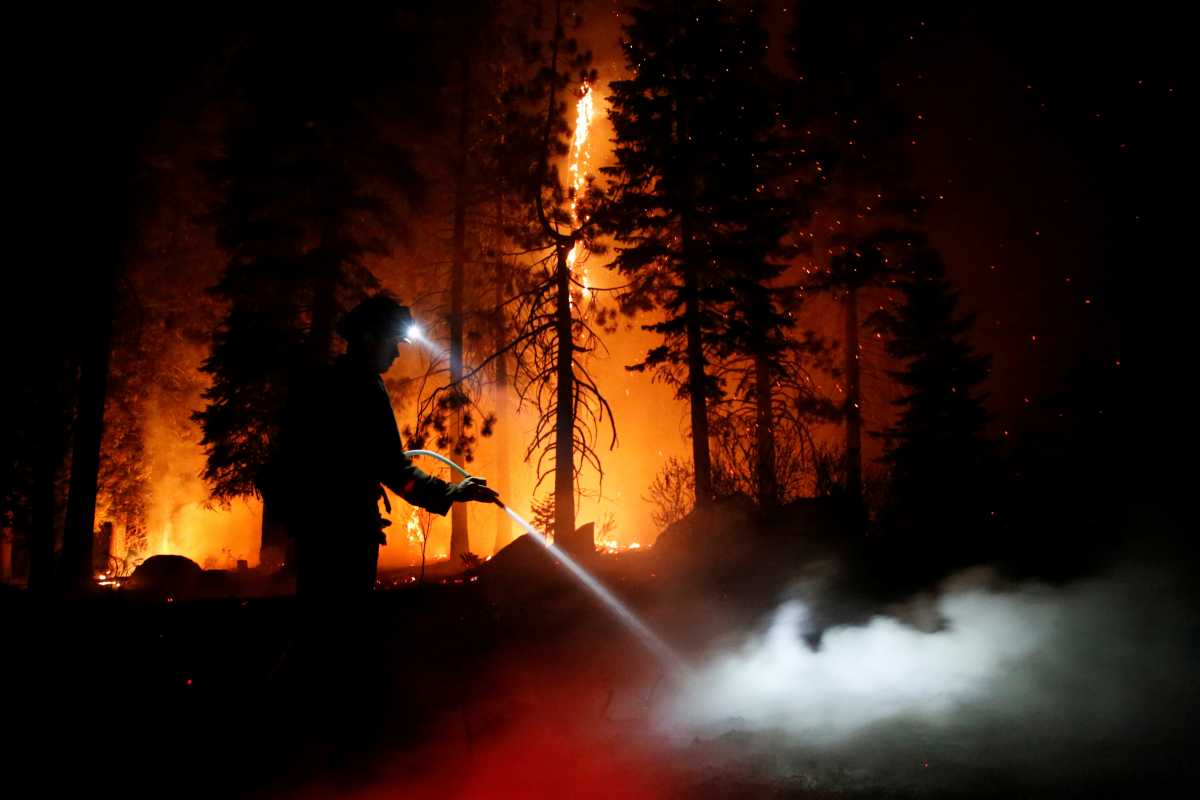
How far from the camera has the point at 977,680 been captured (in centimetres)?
555

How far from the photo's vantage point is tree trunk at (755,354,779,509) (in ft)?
47.6

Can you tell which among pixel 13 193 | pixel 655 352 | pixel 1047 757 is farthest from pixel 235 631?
pixel 13 193

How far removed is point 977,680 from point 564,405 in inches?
324

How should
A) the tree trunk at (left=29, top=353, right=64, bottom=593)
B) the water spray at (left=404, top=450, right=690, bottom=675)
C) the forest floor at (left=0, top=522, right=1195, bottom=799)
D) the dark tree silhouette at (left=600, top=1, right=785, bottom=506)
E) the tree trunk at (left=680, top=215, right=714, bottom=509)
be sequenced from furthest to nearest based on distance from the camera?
the tree trunk at (left=29, top=353, right=64, bottom=593) → the tree trunk at (left=680, top=215, right=714, bottom=509) → the dark tree silhouette at (left=600, top=1, right=785, bottom=506) → the water spray at (left=404, top=450, right=690, bottom=675) → the forest floor at (left=0, top=522, right=1195, bottom=799)

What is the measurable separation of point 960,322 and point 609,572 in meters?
13.8

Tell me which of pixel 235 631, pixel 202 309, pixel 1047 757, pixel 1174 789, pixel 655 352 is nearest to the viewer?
pixel 1174 789

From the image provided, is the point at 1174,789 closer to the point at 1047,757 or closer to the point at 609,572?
the point at 1047,757

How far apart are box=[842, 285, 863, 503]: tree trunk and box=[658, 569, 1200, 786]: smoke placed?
10340 millimetres

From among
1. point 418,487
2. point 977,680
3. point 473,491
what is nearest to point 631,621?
point 977,680

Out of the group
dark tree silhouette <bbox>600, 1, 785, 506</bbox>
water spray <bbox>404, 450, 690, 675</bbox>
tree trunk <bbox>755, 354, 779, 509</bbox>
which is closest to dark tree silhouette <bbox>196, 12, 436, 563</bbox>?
dark tree silhouette <bbox>600, 1, 785, 506</bbox>

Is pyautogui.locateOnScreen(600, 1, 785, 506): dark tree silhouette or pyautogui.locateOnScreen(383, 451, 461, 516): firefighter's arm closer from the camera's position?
pyautogui.locateOnScreen(383, 451, 461, 516): firefighter's arm

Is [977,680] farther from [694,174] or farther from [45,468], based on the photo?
[45,468]

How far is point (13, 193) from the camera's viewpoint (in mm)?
12820

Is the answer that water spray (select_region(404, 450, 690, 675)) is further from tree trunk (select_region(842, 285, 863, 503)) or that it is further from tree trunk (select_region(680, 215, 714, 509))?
tree trunk (select_region(842, 285, 863, 503))
